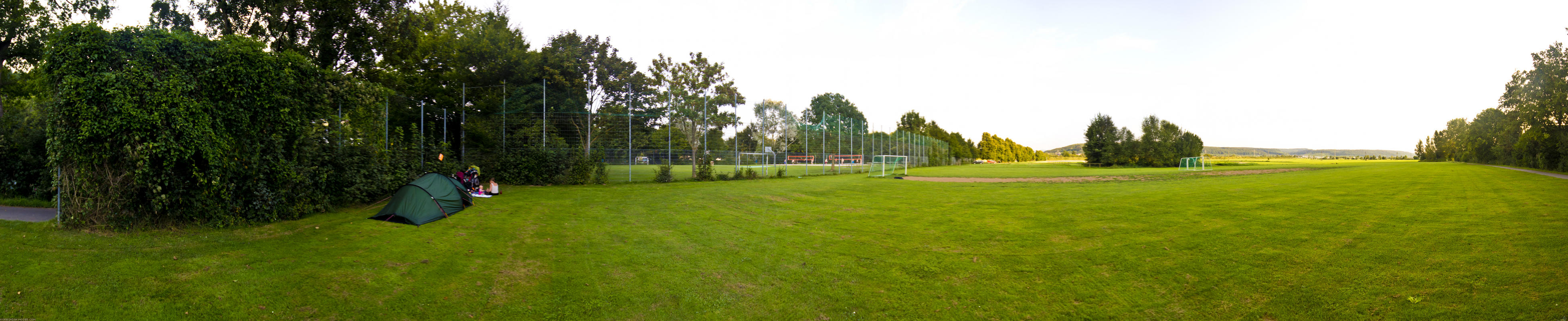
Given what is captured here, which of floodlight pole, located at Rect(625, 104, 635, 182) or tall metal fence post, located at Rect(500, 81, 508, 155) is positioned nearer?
tall metal fence post, located at Rect(500, 81, 508, 155)

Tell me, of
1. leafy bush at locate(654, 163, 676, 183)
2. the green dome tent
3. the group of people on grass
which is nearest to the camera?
the green dome tent

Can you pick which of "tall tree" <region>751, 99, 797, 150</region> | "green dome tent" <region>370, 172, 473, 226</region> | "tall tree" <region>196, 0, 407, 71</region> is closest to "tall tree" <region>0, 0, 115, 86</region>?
"tall tree" <region>196, 0, 407, 71</region>

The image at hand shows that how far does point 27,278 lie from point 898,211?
10106 millimetres

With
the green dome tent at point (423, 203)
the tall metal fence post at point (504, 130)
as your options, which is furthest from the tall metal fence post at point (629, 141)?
the green dome tent at point (423, 203)

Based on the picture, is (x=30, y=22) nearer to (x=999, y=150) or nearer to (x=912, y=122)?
(x=912, y=122)

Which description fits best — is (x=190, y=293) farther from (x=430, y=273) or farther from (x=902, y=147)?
(x=902, y=147)

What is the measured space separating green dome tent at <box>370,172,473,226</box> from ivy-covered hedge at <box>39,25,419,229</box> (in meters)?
1.61

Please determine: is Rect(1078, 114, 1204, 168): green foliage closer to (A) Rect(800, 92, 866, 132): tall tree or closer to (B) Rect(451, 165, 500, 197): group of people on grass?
(A) Rect(800, 92, 866, 132): tall tree

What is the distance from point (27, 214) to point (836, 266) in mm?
13603

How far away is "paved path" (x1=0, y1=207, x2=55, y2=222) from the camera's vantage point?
8.10 meters

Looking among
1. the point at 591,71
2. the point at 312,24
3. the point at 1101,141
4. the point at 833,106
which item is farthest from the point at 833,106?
the point at 312,24

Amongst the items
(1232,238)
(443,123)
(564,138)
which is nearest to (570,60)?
(443,123)

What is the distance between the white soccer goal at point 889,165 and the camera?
26.1 metres

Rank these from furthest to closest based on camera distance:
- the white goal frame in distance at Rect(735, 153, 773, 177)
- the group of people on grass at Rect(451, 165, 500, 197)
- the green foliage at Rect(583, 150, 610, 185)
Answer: the white goal frame in distance at Rect(735, 153, 773, 177)
the green foliage at Rect(583, 150, 610, 185)
the group of people on grass at Rect(451, 165, 500, 197)
